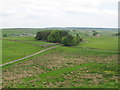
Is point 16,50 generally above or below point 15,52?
above

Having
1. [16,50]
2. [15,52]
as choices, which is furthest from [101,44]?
[15,52]

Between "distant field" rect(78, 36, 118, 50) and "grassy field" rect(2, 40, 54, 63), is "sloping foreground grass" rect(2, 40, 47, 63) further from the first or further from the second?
"distant field" rect(78, 36, 118, 50)

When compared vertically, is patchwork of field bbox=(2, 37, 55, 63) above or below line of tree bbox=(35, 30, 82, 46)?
below

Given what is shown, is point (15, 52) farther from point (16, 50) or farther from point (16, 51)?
point (16, 50)

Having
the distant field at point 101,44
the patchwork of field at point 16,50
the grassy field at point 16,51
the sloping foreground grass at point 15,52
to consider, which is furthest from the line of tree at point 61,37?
the sloping foreground grass at point 15,52

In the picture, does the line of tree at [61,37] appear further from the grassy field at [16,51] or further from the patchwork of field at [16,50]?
the grassy field at [16,51]

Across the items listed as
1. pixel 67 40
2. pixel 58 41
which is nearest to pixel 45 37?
pixel 58 41

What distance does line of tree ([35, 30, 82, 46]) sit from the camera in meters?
111

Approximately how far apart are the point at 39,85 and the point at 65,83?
5.59 meters

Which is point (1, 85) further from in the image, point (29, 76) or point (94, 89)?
point (94, 89)

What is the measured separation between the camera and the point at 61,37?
129 m

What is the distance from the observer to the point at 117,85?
28.4 m

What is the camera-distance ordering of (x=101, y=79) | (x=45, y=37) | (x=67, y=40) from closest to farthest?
(x=101, y=79) < (x=67, y=40) < (x=45, y=37)

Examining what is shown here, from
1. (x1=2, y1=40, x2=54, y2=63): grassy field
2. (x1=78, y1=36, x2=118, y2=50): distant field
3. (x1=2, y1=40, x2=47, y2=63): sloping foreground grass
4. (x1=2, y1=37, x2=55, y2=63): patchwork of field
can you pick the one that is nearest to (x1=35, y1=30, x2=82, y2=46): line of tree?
(x1=78, y1=36, x2=118, y2=50): distant field
